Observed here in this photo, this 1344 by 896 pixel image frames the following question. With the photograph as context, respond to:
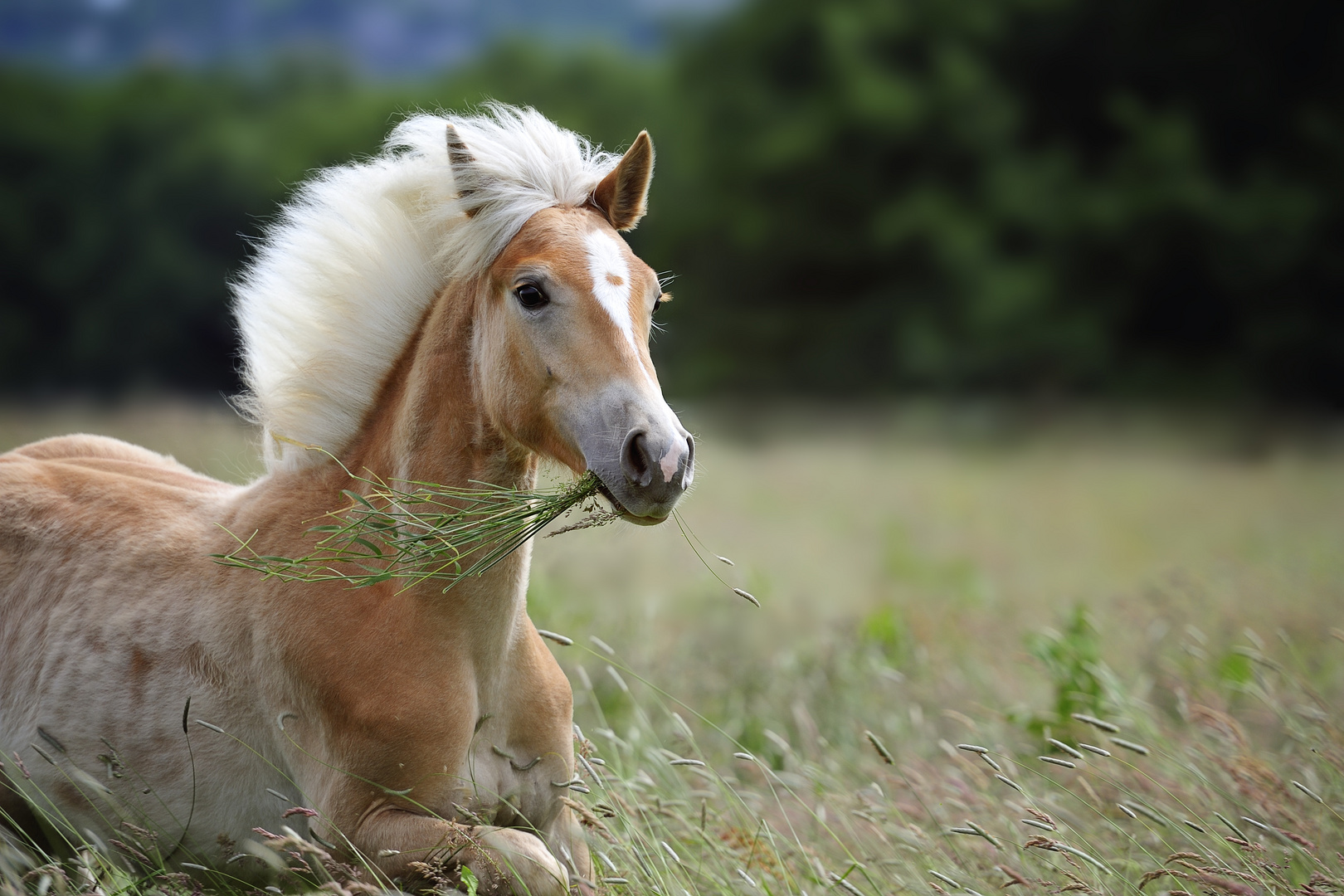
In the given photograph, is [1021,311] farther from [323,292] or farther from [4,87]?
[4,87]

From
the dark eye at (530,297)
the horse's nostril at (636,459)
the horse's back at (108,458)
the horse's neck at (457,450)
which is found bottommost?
the horse's back at (108,458)

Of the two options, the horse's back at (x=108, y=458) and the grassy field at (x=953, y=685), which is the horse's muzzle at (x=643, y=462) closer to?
the grassy field at (x=953, y=685)

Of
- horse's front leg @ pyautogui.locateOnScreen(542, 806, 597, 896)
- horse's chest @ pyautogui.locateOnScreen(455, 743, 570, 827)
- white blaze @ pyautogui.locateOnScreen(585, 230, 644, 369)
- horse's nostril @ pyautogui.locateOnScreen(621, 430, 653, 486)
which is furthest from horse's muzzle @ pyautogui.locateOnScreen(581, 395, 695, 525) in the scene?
horse's front leg @ pyautogui.locateOnScreen(542, 806, 597, 896)

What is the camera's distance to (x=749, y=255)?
91.2ft

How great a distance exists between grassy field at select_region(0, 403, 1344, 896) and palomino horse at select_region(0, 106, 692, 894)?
286mm

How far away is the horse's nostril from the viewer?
2.53m

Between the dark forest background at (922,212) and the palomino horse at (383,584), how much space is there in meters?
14.6

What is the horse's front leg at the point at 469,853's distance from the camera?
268 centimetres

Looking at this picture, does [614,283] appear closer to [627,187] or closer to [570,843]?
[627,187]

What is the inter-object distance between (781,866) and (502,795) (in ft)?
2.66

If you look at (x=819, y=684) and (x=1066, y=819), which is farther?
(x=819, y=684)

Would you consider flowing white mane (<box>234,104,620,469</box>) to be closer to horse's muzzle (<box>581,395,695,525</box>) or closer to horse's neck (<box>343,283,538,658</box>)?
horse's neck (<box>343,283,538,658</box>)

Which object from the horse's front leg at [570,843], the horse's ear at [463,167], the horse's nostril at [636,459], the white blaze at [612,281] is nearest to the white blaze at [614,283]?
the white blaze at [612,281]

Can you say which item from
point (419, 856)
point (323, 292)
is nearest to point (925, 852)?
point (419, 856)
